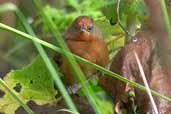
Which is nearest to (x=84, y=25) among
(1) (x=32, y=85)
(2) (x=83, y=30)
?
(2) (x=83, y=30)

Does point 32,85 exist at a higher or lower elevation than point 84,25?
lower

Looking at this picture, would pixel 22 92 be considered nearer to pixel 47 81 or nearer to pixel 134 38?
pixel 47 81

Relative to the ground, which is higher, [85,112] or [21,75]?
[21,75]

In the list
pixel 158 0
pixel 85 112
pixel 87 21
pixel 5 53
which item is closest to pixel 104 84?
pixel 85 112

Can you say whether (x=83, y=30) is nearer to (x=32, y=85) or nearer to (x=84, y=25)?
(x=84, y=25)

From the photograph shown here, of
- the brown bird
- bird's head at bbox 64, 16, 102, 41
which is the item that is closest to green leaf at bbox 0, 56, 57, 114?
Answer: the brown bird

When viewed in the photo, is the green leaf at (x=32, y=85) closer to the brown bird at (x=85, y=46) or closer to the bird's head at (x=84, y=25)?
the brown bird at (x=85, y=46)

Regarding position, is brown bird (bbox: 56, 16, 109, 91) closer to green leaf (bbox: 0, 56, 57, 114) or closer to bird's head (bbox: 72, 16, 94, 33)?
bird's head (bbox: 72, 16, 94, 33)
